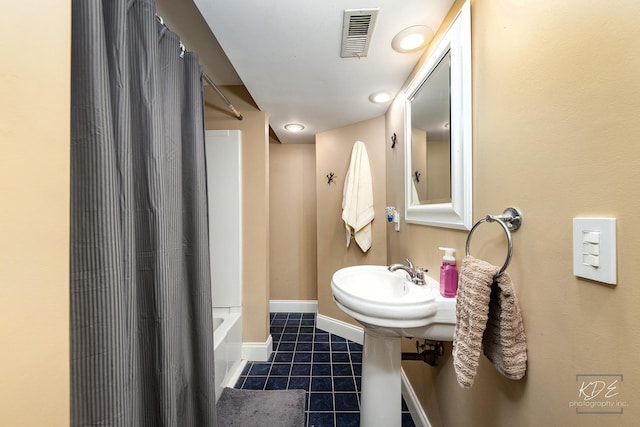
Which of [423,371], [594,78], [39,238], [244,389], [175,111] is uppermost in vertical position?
[175,111]

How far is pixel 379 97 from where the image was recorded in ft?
5.46

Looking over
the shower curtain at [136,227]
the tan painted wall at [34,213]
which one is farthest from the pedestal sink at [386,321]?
the tan painted wall at [34,213]

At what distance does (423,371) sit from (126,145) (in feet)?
5.52

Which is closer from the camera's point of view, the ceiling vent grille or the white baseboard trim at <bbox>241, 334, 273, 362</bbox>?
the ceiling vent grille

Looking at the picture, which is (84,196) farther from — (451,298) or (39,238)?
(451,298)

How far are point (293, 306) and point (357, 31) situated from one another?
2582mm

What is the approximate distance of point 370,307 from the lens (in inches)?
33.6

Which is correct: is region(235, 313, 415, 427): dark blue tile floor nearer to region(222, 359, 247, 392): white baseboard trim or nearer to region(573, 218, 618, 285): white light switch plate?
region(222, 359, 247, 392): white baseboard trim

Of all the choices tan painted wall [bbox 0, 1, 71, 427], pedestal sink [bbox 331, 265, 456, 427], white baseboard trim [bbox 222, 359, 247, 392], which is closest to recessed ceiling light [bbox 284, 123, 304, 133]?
pedestal sink [bbox 331, 265, 456, 427]

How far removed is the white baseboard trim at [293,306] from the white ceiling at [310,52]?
2028mm

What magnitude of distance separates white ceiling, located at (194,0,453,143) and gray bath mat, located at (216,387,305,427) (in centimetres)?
197

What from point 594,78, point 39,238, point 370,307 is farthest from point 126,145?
point 594,78

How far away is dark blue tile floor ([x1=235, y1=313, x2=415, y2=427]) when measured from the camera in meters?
1.37

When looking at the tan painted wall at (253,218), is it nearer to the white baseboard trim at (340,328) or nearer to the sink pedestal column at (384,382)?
the white baseboard trim at (340,328)
